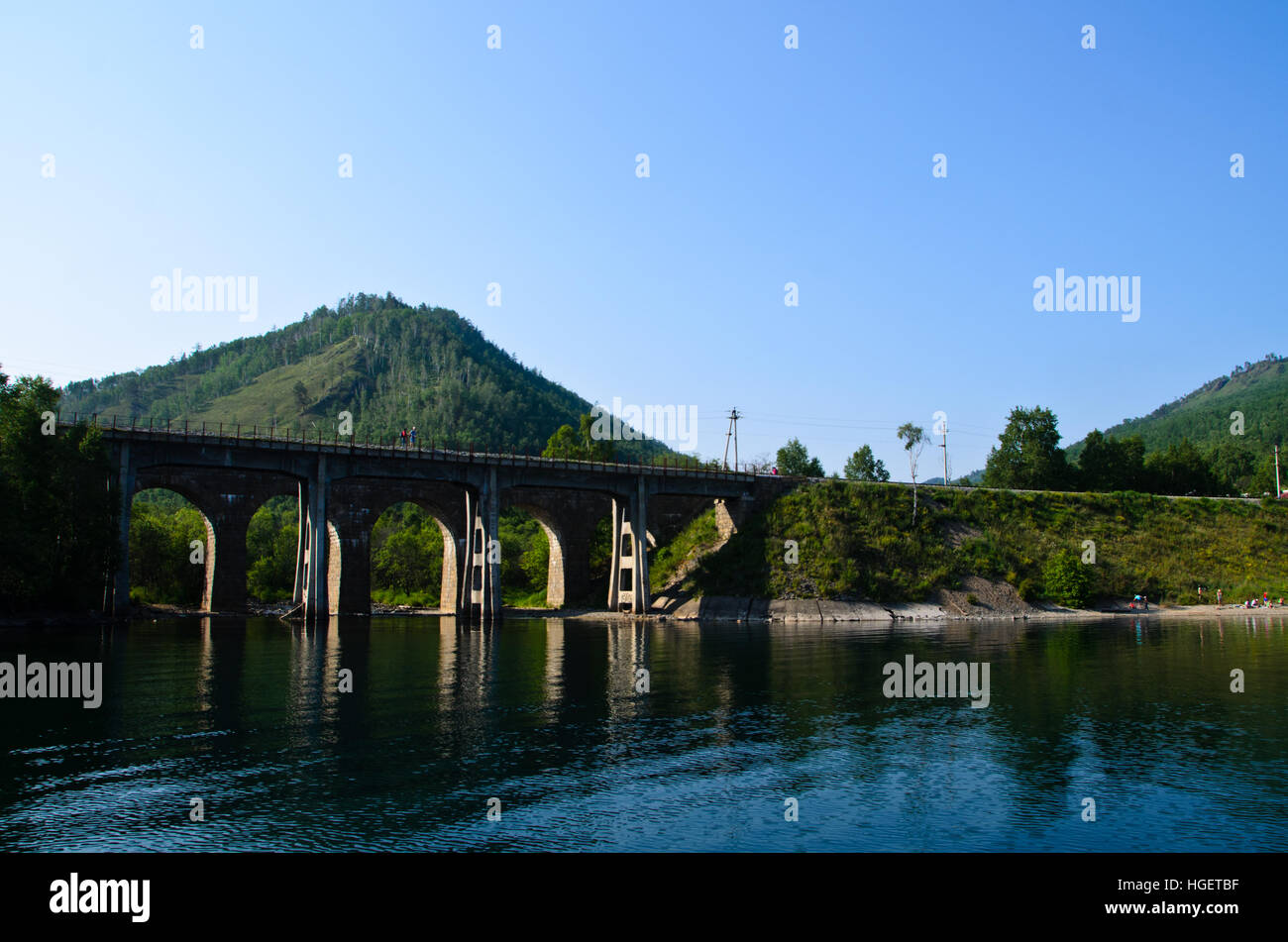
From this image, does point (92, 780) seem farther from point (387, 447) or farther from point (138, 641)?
point (387, 447)

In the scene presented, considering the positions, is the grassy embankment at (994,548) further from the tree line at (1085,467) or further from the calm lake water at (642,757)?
the calm lake water at (642,757)

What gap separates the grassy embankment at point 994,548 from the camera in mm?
80438

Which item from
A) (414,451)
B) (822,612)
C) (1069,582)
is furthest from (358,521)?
(1069,582)

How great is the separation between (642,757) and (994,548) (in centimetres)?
7086

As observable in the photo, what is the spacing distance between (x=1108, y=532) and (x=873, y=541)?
1028 inches

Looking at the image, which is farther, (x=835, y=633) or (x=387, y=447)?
(x=387, y=447)

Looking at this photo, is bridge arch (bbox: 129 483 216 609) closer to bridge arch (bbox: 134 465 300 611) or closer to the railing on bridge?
bridge arch (bbox: 134 465 300 611)

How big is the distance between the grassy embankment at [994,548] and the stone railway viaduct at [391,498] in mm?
6445

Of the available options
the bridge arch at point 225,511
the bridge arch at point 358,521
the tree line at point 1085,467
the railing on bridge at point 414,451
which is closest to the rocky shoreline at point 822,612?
the bridge arch at point 225,511

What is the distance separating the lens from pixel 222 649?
46000 millimetres

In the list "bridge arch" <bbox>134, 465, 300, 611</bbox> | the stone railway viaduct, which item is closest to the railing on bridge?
the stone railway viaduct
